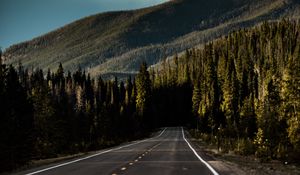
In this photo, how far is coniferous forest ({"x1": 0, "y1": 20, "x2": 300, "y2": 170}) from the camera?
118ft

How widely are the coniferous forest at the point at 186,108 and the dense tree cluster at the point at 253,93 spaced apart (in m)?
0.13

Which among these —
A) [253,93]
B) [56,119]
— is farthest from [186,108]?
[56,119]

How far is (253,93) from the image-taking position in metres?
116

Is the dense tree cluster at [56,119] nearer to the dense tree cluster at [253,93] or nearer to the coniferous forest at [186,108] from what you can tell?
the coniferous forest at [186,108]

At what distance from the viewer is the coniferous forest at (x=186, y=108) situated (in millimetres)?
35828

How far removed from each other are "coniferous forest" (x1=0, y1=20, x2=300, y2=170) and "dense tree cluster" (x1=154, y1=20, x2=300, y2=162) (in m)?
0.13

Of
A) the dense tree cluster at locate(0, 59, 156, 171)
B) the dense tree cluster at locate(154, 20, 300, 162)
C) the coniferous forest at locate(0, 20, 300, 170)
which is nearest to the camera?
the dense tree cluster at locate(0, 59, 156, 171)

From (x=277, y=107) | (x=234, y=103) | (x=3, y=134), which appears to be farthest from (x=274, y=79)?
(x=3, y=134)

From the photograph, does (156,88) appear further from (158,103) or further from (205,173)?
(205,173)

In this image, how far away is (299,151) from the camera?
27922 millimetres

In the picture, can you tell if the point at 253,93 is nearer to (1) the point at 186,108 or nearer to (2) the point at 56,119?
(2) the point at 56,119

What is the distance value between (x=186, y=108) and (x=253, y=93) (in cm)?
6041

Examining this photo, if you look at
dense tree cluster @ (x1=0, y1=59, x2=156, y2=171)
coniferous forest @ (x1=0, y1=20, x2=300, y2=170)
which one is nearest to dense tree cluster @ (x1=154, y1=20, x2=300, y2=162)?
coniferous forest @ (x1=0, y1=20, x2=300, y2=170)

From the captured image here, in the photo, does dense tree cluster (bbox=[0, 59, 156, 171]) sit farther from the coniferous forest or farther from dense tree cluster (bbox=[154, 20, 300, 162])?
dense tree cluster (bbox=[154, 20, 300, 162])
